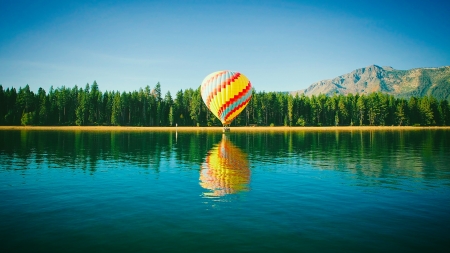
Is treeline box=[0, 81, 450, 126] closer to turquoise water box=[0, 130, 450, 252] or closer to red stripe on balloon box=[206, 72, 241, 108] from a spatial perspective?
red stripe on balloon box=[206, 72, 241, 108]

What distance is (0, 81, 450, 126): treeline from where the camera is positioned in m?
135

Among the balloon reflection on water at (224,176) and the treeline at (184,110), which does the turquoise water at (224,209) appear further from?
the treeline at (184,110)

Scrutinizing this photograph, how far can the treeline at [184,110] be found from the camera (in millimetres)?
135250

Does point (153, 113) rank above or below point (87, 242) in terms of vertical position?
above

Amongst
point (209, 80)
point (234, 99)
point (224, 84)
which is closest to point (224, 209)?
point (224, 84)

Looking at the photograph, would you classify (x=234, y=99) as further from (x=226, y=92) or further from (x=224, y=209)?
(x=224, y=209)

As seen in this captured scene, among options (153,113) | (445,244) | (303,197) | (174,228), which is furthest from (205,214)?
(153,113)

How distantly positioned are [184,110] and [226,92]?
263 ft

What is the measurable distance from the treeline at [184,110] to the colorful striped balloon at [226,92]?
214 ft

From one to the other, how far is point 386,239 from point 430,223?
3196 mm

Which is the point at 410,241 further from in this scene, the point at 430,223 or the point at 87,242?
the point at 87,242

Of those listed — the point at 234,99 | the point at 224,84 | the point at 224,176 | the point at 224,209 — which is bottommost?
the point at 224,209

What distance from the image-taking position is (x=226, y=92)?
69250mm

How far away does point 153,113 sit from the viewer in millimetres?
143625
